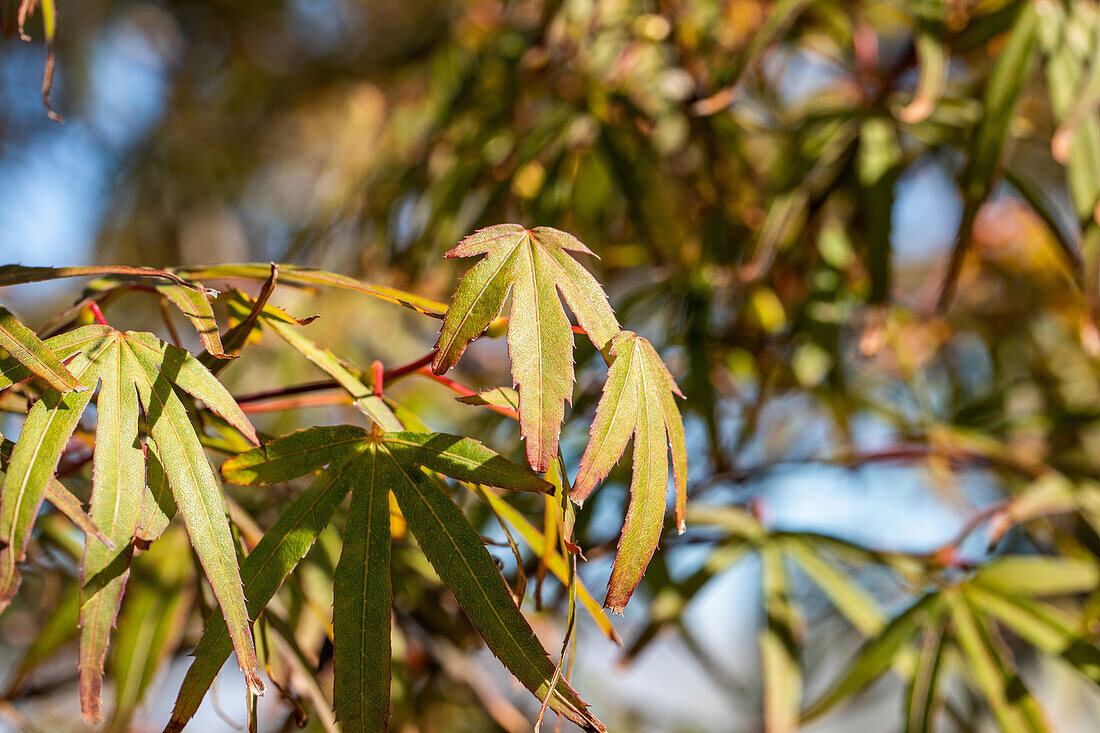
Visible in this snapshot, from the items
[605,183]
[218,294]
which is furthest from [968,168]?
[218,294]

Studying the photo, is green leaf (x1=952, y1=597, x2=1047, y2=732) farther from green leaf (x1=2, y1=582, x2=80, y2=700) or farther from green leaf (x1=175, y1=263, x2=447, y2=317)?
green leaf (x1=2, y1=582, x2=80, y2=700)

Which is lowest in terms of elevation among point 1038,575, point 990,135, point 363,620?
point 363,620

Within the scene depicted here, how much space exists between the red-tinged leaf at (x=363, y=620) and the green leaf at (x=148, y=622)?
1.46ft

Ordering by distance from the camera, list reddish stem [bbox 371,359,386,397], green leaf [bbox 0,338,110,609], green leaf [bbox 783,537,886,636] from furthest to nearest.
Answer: green leaf [bbox 783,537,886,636] < reddish stem [bbox 371,359,386,397] < green leaf [bbox 0,338,110,609]

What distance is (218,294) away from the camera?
0.39 meters

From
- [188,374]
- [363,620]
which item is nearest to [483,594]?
[363,620]

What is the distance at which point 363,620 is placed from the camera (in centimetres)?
32

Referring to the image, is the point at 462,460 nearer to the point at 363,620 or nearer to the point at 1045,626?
the point at 363,620

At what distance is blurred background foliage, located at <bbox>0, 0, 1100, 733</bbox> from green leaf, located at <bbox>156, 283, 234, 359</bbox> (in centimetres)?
10

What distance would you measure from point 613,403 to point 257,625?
220mm

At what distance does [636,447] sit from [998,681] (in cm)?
49

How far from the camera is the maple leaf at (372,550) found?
321mm

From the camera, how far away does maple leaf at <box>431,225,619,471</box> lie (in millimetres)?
321

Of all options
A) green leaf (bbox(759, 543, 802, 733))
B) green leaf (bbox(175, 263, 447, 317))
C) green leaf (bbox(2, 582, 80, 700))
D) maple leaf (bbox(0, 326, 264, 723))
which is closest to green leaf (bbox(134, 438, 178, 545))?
maple leaf (bbox(0, 326, 264, 723))
